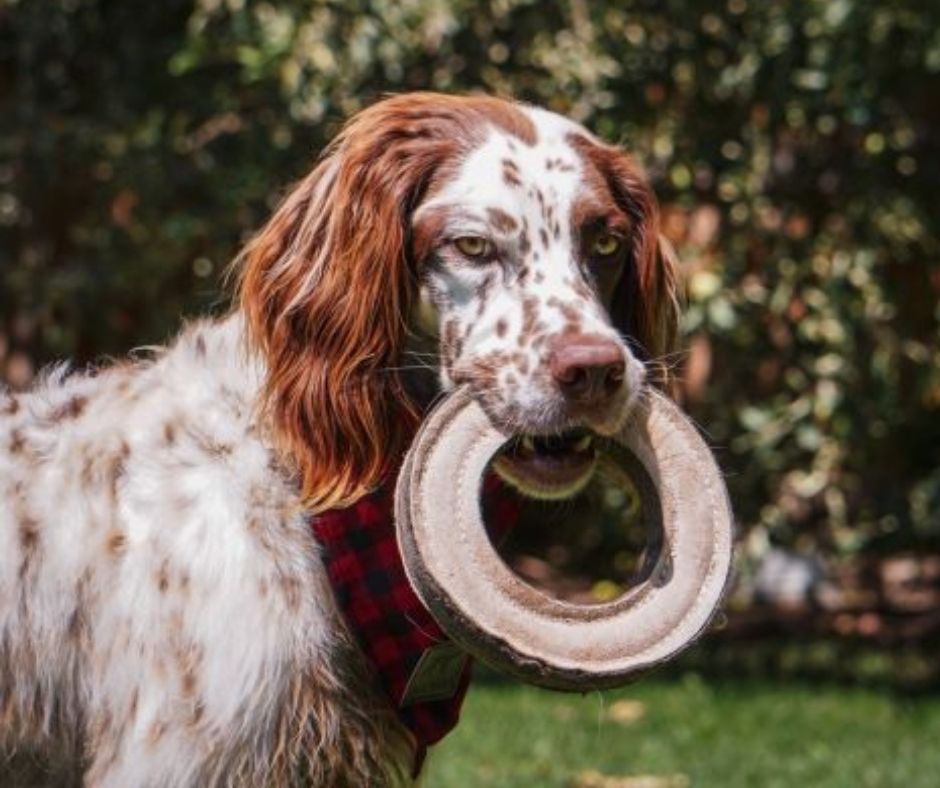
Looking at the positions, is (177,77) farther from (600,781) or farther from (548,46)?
(600,781)

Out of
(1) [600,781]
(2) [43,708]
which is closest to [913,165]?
(1) [600,781]

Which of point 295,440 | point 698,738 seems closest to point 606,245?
point 295,440

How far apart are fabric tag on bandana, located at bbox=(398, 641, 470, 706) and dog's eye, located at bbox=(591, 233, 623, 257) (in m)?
0.72

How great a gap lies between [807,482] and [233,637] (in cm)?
405

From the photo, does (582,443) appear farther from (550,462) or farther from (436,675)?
(436,675)

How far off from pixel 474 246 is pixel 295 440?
45cm

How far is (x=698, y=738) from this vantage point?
6684 millimetres

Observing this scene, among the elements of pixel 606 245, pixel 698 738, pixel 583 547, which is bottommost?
pixel 583 547

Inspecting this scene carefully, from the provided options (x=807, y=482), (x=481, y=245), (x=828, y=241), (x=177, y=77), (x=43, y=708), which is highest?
(x=481, y=245)

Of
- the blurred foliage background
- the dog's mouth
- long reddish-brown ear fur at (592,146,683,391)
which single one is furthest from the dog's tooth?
the blurred foliage background

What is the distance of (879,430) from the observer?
7328mm

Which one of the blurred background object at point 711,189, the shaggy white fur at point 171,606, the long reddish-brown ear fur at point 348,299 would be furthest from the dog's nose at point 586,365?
the blurred background object at point 711,189

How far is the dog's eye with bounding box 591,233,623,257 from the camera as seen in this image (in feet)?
12.5

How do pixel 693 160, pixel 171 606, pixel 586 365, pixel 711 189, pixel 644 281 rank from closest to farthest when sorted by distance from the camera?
1. pixel 586 365
2. pixel 171 606
3. pixel 644 281
4. pixel 693 160
5. pixel 711 189
